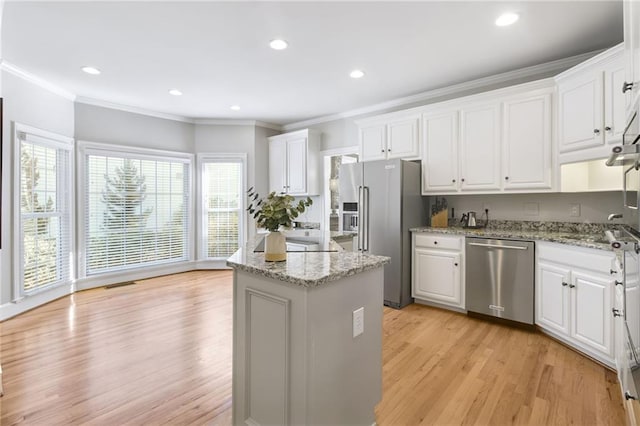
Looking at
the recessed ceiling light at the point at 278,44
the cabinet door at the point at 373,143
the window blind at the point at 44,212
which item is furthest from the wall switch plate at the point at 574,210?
the window blind at the point at 44,212

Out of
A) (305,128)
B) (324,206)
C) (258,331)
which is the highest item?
(305,128)

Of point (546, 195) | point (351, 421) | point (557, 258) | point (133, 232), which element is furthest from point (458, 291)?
point (133, 232)

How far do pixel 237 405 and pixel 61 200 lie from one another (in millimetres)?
4070

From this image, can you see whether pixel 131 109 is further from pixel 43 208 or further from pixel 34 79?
pixel 43 208

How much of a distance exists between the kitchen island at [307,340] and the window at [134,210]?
4008mm

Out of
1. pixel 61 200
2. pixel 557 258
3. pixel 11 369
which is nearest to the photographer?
pixel 11 369

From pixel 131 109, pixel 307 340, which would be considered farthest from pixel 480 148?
pixel 131 109

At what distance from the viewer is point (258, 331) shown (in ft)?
5.16

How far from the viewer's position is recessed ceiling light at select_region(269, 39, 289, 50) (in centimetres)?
289

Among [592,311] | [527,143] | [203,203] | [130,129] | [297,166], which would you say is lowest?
[592,311]

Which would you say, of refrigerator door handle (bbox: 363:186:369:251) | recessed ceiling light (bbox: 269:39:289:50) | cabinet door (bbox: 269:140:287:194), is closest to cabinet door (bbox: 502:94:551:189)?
refrigerator door handle (bbox: 363:186:369:251)

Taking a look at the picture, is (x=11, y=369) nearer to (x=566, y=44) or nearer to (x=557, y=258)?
(x=557, y=258)

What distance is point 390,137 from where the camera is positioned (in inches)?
163

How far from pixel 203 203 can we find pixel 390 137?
11.3 feet
